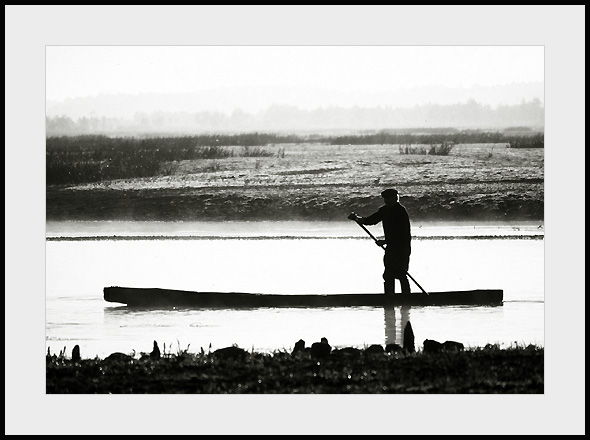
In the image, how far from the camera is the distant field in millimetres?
11336

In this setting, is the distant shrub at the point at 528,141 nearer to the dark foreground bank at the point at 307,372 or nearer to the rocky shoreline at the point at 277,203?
the rocky shoreline at the point at 277,203

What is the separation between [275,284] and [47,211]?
2935 millimetres

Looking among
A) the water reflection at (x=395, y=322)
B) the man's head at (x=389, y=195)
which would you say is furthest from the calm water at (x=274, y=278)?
the man's head at (x=389, y=195)

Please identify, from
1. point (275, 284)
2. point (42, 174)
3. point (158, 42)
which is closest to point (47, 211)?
point (42, 174)

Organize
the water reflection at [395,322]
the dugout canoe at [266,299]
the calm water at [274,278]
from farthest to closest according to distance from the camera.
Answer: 1. the dugout canoe at [266,299]
2. the water reflection at [395,322]
3. the calm water at [274,278]

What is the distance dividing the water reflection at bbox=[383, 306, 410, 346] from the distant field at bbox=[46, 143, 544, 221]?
40.8 inches

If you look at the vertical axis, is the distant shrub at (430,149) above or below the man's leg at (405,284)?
above

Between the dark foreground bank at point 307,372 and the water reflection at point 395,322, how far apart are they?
1016mm

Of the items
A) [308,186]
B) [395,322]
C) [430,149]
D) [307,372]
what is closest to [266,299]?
[308,186]

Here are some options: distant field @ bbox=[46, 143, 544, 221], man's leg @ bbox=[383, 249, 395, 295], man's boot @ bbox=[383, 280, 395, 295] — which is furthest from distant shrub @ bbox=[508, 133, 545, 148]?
man's boot @ bbox=[383, 280, 395, 295]

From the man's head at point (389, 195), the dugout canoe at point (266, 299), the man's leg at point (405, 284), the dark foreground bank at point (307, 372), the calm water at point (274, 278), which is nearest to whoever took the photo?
the dark foreground bank at point (307, 372)

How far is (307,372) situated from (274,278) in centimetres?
360

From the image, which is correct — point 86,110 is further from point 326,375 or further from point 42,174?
point 326,375

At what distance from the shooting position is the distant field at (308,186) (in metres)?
11.3
